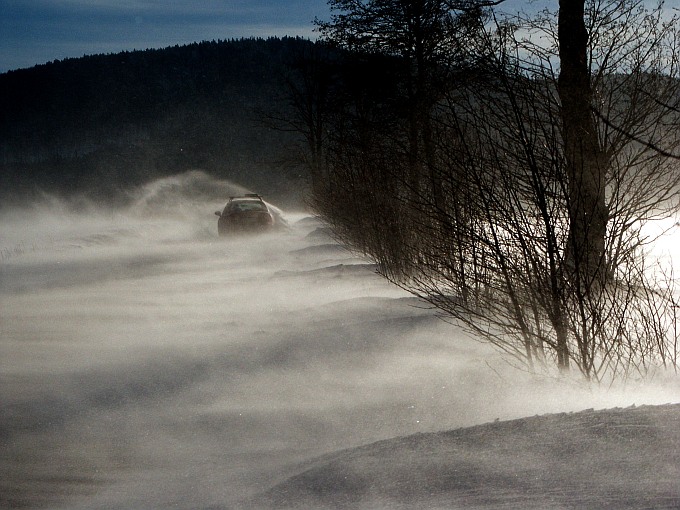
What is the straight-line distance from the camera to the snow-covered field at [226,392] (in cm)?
504

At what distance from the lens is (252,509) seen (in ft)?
13.0

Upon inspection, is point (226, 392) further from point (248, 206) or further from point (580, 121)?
point (248, 206)

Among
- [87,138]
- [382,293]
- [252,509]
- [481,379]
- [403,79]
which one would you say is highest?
[87,138]

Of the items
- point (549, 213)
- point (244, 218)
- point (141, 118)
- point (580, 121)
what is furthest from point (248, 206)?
point (141, 118)

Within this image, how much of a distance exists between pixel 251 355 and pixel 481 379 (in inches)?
94.2

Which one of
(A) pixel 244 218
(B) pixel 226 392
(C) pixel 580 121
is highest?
(A) pixel 244 218

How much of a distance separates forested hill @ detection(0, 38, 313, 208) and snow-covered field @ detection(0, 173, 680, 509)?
332 feet

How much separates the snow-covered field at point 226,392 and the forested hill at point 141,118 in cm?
10123

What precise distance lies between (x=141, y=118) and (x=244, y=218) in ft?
386

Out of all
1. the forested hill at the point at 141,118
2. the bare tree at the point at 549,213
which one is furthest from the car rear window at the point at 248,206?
the forested hill at the point at 141,118

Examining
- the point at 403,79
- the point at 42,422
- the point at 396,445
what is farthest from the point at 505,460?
the point at 403,79

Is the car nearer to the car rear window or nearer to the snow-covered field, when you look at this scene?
the car rear window

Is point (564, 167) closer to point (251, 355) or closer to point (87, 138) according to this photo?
point (251, 355)

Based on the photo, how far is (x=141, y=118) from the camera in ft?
450
